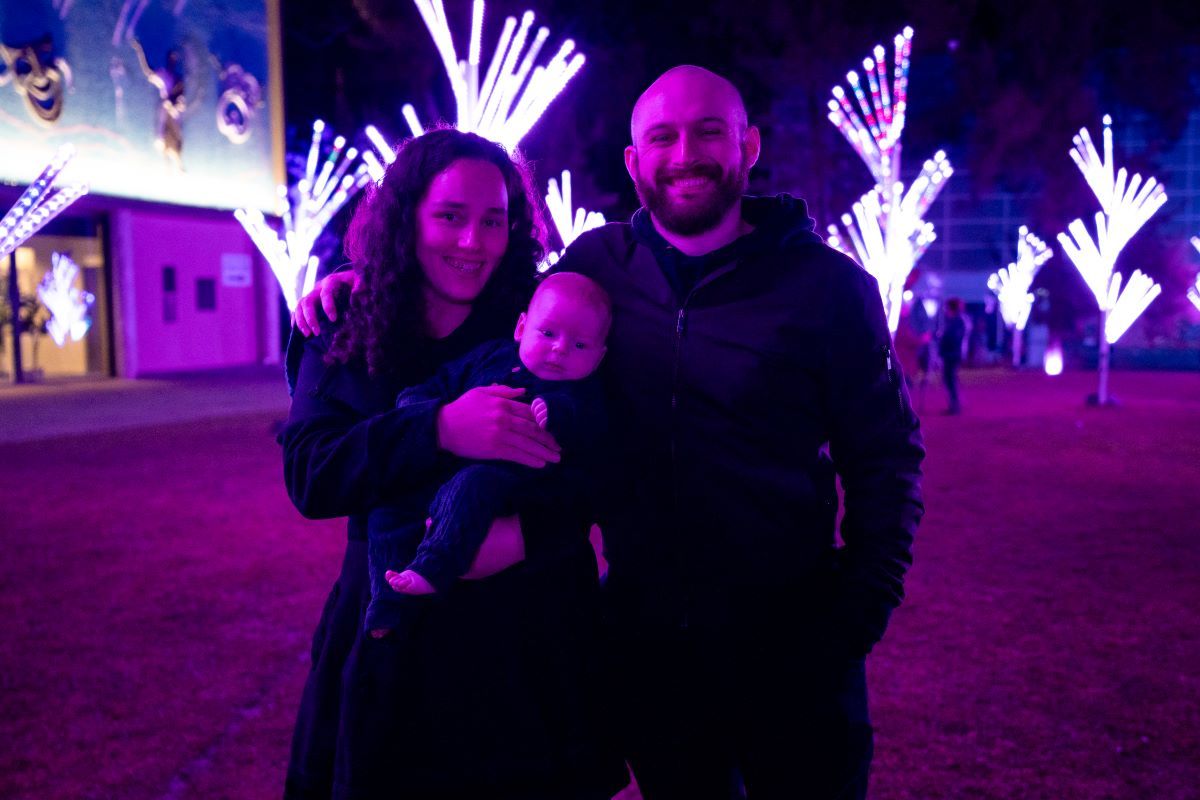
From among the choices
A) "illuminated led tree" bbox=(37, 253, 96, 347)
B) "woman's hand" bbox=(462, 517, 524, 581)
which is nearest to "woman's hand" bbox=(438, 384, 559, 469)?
"woman's hand" bbox=(462, 517, 524, 581)

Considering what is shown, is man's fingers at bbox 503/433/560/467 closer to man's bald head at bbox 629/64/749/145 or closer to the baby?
the baby

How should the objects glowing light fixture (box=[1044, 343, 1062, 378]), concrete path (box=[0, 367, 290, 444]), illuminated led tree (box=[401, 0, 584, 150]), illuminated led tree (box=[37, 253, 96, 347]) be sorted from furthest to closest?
glowing light fixture (box=[1044, 343, 1062, 378]) < illuminated led tree (box=[37, 253, 96, 347]) < concrete path (box=[0, 367, 290, 444]) < illuminated led tree (box=[401, 0, 584, 150])

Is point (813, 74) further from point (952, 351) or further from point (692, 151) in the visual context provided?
point (692, 151)

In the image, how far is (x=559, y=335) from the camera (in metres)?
2.15

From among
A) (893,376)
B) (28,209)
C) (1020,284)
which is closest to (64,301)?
(28,209)

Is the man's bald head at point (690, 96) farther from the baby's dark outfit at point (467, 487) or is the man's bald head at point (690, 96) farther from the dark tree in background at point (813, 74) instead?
the dark tree in background at point (813, 74)

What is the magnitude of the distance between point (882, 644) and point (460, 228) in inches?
156

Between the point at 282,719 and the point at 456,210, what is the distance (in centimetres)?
300

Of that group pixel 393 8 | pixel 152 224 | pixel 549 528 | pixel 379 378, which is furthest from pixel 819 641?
pixel 152 224

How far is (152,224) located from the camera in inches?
898

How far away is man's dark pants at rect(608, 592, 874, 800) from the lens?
7.43 ft

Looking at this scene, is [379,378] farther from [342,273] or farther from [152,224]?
[152,224]

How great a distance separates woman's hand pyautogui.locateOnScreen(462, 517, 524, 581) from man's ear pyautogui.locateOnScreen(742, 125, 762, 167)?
1078mm

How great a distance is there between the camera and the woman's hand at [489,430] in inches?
77.2
